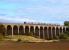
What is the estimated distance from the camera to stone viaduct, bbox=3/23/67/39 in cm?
7549

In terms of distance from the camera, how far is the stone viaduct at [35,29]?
248ft

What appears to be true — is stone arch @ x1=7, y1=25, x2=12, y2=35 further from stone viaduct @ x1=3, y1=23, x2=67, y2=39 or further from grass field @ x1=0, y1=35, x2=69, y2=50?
grass field @ x1=0, y1=35, x2=69, y2=50

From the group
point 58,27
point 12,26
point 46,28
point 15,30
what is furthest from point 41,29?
point 12,26

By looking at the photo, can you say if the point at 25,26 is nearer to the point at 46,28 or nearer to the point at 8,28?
the point at 8,28

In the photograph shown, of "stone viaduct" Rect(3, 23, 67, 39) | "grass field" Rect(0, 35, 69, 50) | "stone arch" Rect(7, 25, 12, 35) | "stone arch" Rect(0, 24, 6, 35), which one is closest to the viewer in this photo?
A: "grass field" Rect(0, 35, 69, 50)

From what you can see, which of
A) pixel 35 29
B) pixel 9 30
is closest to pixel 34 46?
pixel 9 30

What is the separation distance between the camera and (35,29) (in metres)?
91.5

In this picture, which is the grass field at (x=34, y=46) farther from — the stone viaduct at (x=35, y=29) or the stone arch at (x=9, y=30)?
the stone arch at (x=9, y=30)

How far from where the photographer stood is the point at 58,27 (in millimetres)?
103375

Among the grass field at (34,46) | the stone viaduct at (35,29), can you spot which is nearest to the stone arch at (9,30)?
the stone viaduct at (35,29)

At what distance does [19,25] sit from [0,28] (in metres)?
9.12

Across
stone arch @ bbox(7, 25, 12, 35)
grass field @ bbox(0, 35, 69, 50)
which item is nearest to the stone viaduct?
stone arch @ bbox(7, 25, 12, 35)

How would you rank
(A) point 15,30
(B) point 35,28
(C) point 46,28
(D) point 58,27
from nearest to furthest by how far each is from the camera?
(A) point 15,30 → (B) point 35,28 → (C) point 46,28 → (D) point 58,27

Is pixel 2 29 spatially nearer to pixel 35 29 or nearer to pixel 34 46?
pixel 35 29
